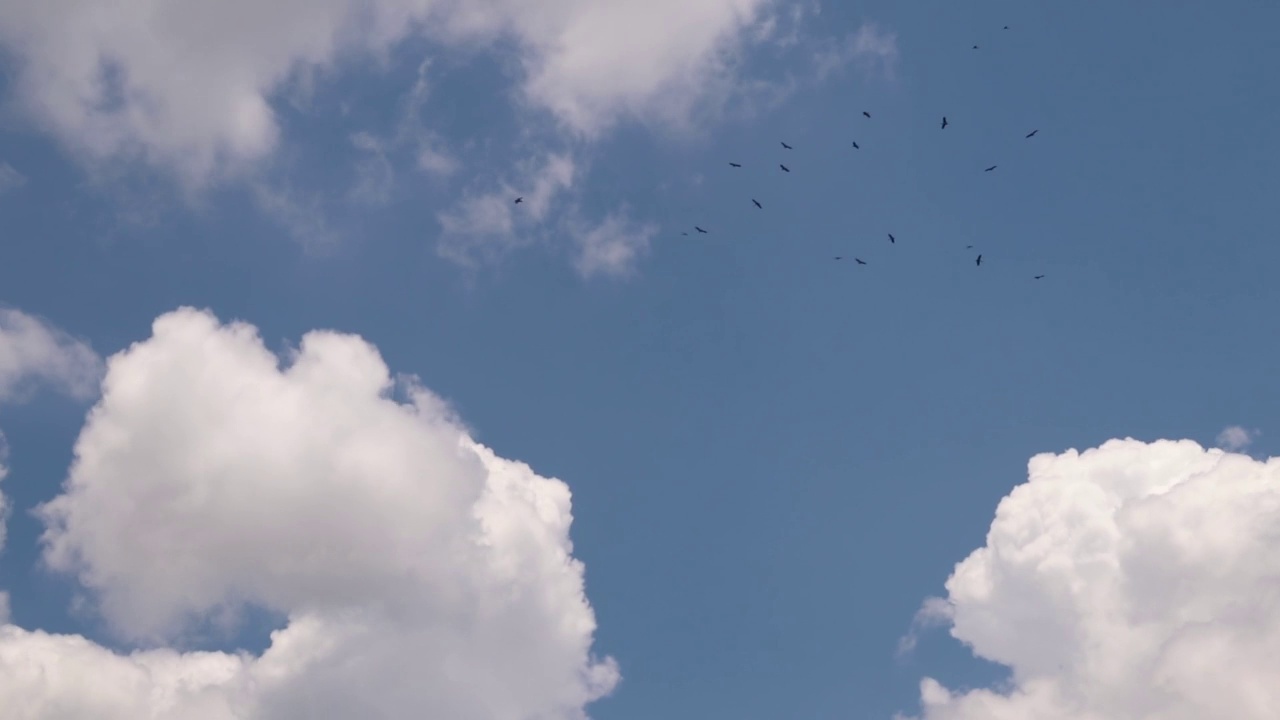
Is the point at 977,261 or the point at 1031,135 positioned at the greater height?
the point at 1031,135

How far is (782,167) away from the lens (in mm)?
161500

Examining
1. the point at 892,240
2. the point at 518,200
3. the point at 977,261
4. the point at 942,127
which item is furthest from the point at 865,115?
the point at 518,200

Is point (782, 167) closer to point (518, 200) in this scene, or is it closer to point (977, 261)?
point (977, 261)

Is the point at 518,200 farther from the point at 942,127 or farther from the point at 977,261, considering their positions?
the point at 977,261

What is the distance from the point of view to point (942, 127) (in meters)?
146

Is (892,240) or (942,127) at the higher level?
(942,127)

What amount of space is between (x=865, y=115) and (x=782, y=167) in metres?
20.4

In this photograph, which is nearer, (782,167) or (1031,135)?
(1031,135)

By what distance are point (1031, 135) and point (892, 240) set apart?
113 ft

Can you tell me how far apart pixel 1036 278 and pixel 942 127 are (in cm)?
4002

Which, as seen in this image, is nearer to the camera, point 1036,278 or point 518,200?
point 518,200

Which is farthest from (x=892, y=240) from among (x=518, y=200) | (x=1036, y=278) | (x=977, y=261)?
(x=518, y=200)

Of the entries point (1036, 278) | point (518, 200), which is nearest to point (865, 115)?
point (1036, 278)

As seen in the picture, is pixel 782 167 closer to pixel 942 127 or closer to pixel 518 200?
pixel 942 127
